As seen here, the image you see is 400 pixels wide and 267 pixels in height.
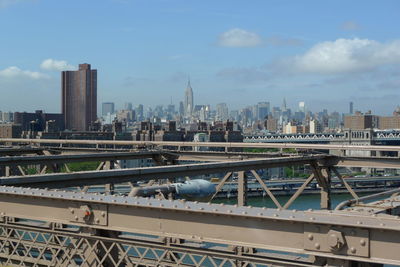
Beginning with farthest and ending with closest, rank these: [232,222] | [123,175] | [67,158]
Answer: [67,158], [123,175], [232,222]

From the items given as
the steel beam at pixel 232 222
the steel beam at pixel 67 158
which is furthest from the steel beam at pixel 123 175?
the steel beam at pixel 67 158

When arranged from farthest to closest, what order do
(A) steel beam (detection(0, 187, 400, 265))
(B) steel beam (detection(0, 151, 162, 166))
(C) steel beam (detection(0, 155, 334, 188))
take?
(B) steel beam (detection(0, 151, 162, 166)) < (C) steel beam (detection(0, 155, 334, 188)) < (A) steel beam (detection(0, 187, 400, 265))

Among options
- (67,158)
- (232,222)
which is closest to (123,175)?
(67,158)

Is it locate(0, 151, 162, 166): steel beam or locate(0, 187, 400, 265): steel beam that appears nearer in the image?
locate(0, 187, 400, 265): steel beam

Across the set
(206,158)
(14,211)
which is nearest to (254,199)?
(206,158)

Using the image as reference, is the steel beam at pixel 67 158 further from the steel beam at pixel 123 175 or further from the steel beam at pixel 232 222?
the steel beam at pixel 232 222

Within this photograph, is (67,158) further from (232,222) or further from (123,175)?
(232,222)

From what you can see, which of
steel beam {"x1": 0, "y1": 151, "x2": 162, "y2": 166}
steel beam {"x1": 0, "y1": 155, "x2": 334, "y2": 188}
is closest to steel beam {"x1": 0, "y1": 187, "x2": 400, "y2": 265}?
steel beam {"x1": 0, "y1": 155, "x2": 334, "y2": 188}

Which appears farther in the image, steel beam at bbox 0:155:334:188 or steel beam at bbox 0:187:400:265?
steel beam at bbox 0:155:334:188

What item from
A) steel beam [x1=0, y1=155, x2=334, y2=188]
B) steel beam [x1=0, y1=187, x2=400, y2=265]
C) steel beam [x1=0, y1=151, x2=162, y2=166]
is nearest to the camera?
steel beam [x1=0, y1=187, x2=400, y2=265]

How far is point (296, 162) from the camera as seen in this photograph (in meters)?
19.6

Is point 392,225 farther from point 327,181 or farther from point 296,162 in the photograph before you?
point 327,181

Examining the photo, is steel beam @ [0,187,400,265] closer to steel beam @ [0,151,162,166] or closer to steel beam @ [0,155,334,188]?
steel beam @ [0,155,334,188]

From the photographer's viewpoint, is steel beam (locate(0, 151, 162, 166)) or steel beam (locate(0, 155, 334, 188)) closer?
steel beam (locate(0, 155, 334, 188))
